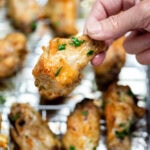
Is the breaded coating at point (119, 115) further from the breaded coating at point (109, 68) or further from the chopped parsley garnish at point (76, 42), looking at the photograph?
the chopped parsley garnish at point (76, 42)

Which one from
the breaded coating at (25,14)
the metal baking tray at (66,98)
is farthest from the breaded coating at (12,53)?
the breaded coating at (25,14)

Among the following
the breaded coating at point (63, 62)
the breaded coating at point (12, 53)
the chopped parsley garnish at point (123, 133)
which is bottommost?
the chopped parsley garnish at point (123, 133)

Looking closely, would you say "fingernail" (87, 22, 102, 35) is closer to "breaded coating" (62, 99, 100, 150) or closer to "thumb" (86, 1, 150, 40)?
"thumb" (86, 1, 150, 40)

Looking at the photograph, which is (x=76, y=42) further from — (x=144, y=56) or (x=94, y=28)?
(x=144, y=56)

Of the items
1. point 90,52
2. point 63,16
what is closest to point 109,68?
point 63,16

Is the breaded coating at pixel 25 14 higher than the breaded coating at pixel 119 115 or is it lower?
higher

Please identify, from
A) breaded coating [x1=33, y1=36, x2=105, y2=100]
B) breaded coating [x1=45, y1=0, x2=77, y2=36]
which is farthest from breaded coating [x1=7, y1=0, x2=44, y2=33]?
breaded coating [x1=33, y1=36, x2=105, y2=100]
